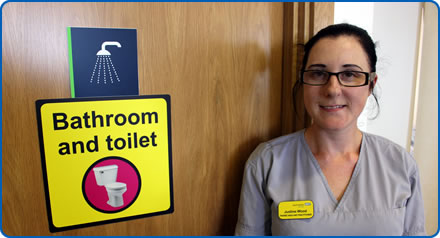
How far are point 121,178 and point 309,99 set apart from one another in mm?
638

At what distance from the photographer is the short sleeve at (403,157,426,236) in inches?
37.4

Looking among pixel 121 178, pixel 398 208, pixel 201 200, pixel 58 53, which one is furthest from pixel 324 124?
pixel 58 53

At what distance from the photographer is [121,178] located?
0.96 meters

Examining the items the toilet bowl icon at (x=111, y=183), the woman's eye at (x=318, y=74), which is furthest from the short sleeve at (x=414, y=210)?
the toilet bowl icon at (x=111, y=183)

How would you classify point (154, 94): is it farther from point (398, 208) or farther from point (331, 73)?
point (398, 208)

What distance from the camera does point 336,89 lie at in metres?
0.84

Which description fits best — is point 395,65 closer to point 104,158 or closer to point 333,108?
point 333,108

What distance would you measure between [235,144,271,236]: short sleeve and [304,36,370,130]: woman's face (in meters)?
0.24

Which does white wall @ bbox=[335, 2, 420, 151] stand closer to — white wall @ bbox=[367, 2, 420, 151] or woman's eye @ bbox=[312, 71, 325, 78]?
white wall @ bbox=[367, 2, 420, 151]

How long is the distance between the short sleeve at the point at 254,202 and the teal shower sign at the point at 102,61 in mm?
452

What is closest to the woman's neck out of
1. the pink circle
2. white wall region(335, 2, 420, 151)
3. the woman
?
the woman

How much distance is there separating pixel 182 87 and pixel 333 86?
462mm

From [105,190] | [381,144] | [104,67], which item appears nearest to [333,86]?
[381,144]

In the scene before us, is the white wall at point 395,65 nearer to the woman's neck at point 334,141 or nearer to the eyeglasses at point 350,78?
the woman's neck at point 334,141
